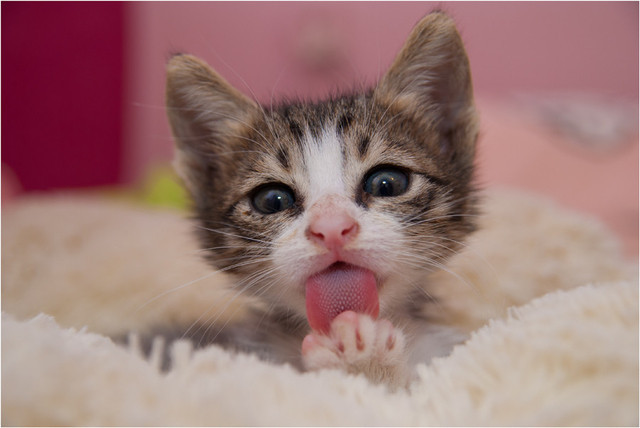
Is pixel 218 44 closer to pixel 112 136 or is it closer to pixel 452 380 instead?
pixel 112 136

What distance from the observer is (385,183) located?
99 centimetres

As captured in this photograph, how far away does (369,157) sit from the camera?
1006 millimetres

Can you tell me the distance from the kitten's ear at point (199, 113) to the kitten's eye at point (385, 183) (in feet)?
1.19

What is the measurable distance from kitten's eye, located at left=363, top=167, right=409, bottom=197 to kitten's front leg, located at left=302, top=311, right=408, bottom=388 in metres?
0.26

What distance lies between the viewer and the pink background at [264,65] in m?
2.64

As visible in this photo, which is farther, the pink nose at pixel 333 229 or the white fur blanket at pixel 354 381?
the pink nose at pixel 333 229

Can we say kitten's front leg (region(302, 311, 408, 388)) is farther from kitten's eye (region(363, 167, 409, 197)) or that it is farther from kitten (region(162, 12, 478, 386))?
kitten's eye (region(363, 167, 409, 197))

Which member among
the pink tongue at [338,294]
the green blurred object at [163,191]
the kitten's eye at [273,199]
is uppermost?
the kitten's eye at [273,199]

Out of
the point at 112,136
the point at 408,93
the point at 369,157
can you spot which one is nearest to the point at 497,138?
the point at 408,93

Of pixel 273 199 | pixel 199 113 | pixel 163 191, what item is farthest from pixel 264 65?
pixel 273 199

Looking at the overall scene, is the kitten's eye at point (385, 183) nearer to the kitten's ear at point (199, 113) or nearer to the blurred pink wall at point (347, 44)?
the kitten's ear at point (199, 113)

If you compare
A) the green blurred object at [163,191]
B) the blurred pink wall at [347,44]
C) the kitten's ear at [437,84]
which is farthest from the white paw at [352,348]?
the blurred pink wall at [347,44]

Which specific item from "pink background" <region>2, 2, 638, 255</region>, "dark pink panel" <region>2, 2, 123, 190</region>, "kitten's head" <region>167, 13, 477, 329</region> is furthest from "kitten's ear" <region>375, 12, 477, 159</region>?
"dark pink panel" <region>2, 2, 123, 190</region>

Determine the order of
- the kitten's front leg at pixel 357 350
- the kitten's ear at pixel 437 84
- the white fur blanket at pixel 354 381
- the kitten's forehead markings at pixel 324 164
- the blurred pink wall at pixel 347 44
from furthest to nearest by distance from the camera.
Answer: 1. the blurred pink wall at pixel 347 44
2. the kitten's ear at pixel 437 84
3. the kitten's forehead markings at pixel 324 164
4. the kitten's front leg at pixel 357 350
5. the white fur blanket at pixel 354 381
